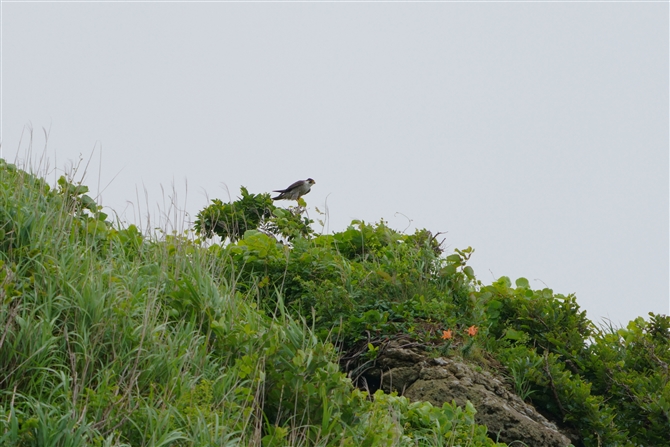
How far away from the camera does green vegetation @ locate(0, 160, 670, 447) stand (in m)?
4.61

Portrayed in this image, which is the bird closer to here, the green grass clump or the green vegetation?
the green vegetation

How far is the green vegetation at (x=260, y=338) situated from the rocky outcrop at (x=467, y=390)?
178mm

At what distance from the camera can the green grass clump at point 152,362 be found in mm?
4395

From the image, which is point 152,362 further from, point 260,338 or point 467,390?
point 467,390

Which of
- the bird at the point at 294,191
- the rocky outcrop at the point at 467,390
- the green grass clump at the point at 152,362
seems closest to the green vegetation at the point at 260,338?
the green grass clump at the point at 152,362

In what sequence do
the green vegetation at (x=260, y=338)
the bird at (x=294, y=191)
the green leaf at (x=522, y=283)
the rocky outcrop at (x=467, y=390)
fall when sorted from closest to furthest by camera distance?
1. the green vegetation at (x=260, y=338)
2. the rocky outcrop at (x=467, y=390)
3. the green leaf at (x=522, y=283)
4. the bird at (x=294, y=191)

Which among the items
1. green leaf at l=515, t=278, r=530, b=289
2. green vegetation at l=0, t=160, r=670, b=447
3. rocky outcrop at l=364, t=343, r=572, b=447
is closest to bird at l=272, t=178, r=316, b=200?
green vegetation at l=0, t=160, r=670, b=447

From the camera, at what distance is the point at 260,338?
5629 millimetres

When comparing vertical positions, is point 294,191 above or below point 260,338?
above

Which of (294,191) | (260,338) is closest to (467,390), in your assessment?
(260,338)

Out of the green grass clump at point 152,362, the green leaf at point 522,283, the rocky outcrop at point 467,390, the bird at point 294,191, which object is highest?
the bird at point 294,191

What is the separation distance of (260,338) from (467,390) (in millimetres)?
2002

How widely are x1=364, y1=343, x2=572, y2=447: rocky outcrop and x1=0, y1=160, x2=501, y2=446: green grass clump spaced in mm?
442

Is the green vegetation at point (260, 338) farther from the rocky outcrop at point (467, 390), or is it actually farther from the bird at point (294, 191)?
the bird at point (294, 191)
